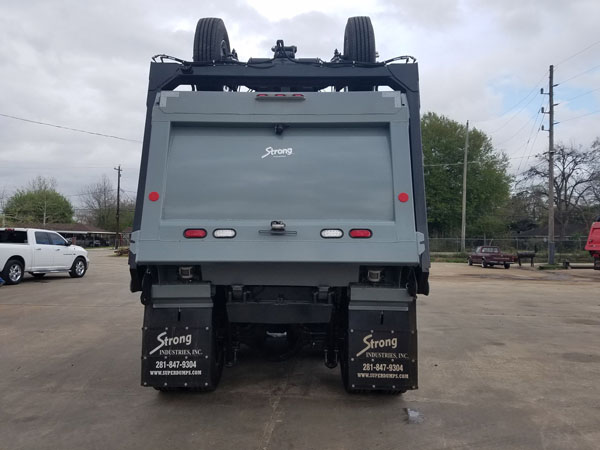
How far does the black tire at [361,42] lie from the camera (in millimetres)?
5492

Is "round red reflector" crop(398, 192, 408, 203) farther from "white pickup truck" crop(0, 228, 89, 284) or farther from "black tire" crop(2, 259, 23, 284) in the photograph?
"black tire" crop(2, 259, 23, 284)

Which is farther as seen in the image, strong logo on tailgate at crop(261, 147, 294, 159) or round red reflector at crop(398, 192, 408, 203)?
strong logo on tailgate at crop(261, 147, 294, 159)

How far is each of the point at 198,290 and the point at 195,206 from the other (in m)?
0.77

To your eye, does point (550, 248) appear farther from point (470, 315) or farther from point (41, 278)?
point (41, 278)

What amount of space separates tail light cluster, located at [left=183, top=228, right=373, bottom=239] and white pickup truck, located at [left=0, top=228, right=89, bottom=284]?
13.7 m

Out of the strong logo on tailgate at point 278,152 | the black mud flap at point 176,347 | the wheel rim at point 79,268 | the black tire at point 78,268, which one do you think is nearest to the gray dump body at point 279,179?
the strong logo on tailgate at point 278,152

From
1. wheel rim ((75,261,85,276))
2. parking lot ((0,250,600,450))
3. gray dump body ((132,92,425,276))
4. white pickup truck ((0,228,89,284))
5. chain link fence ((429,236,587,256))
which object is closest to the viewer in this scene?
parking lot ((0,250,600,450))

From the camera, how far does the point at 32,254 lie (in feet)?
53.2

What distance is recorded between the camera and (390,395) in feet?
16.5

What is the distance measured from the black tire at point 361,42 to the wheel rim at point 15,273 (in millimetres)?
14172

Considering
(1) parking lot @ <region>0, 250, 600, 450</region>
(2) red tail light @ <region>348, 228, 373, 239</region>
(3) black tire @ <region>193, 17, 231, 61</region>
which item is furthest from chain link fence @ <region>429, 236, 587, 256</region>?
(2) red tail light @ <region>348, 228, 373, 239</region>

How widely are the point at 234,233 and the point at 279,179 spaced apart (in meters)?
0.65

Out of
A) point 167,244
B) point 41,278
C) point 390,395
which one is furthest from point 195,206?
point 41,278

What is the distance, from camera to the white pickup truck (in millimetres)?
15422
